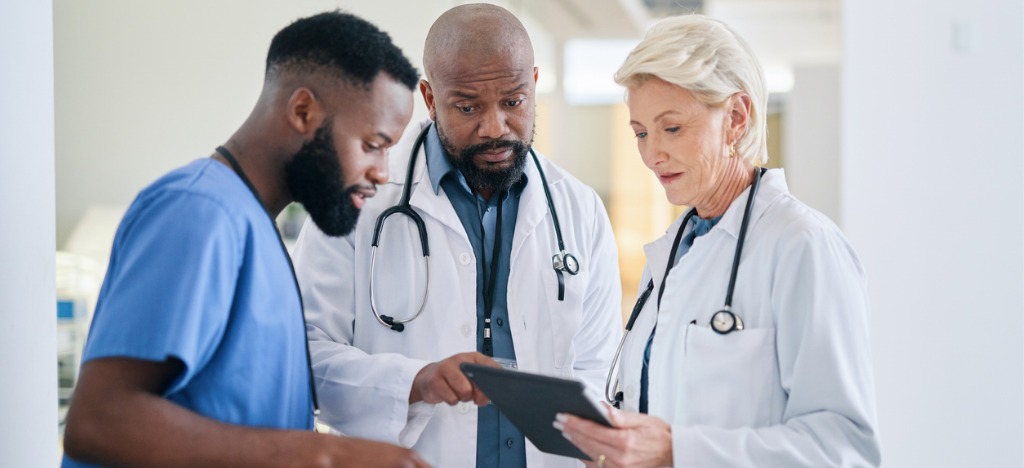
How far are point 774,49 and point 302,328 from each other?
873cm

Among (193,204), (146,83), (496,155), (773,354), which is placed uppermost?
(146,83)

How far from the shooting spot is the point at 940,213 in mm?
3004

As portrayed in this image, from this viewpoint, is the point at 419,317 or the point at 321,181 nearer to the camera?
the point at 321,181

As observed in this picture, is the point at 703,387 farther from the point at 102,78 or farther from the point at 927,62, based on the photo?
the point at 102,78

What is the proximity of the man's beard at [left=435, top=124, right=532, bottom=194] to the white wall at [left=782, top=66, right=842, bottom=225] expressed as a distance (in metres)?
3.99

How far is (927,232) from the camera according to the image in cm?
302

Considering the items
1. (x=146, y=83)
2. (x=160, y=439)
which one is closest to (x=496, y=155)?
(x=160, y=439)

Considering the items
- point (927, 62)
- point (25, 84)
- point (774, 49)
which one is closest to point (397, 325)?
point (25, 84)

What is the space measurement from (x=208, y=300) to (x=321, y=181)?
0.26 metres

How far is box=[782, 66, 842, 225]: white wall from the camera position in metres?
5.41

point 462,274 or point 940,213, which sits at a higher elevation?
point 940,213

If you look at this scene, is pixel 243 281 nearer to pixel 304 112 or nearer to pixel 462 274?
pixel 304 112

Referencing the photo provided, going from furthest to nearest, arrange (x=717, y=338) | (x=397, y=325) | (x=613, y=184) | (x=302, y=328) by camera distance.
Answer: (x=613, y=184) < (x=397, y=325) < (x=717, y=338) < (x=302, y=328)

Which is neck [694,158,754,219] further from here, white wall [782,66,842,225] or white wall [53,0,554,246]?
white wall [782,66,842,225]
